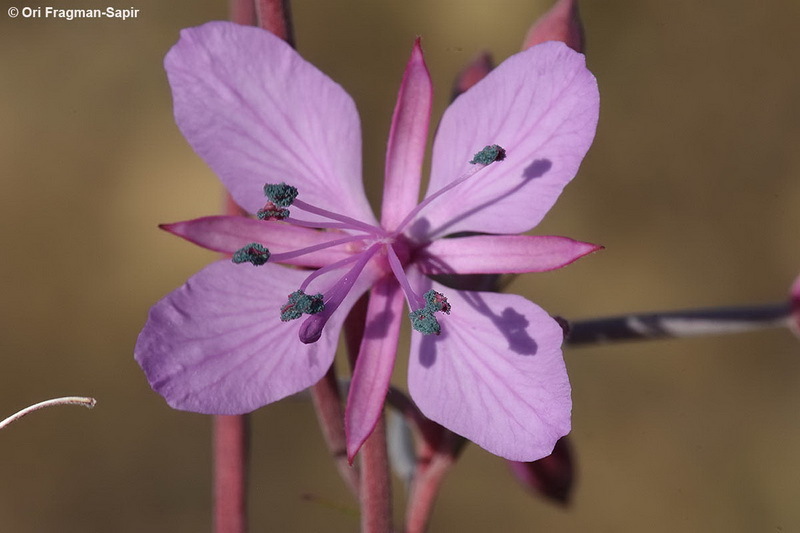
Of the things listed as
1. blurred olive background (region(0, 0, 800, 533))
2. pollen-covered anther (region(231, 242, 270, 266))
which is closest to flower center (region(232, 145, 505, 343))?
pollen-covered anther (region(231, 242, 270, 266))

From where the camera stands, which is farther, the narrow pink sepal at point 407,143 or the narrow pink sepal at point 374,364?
the narrow pink sepal at point 407,143

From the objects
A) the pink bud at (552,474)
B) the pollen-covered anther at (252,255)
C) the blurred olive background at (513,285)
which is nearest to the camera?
the pollen-covered anther at (252,255)

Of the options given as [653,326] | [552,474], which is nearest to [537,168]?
[653,326]

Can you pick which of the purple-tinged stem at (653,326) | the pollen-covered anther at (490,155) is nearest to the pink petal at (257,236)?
the pollen-covered anther at (490,155)

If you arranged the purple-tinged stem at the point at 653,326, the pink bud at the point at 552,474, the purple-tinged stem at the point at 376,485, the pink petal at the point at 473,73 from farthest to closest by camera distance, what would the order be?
the pink bud at the point at 552,474 → the pink petal at the point at 473,73 → the purple-tinged stem at the point at 653,326 → the purple-tinged stem at the point at 376,485

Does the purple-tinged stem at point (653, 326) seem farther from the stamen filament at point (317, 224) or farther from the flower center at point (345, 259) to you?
the stamen filament at point (317, 224)

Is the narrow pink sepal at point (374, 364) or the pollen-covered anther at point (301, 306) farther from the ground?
the pollen-covered anther at point (301, 306)

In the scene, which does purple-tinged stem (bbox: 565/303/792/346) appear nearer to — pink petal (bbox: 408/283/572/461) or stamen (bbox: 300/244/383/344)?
pink petal (bbox: 408/283/572/461)
